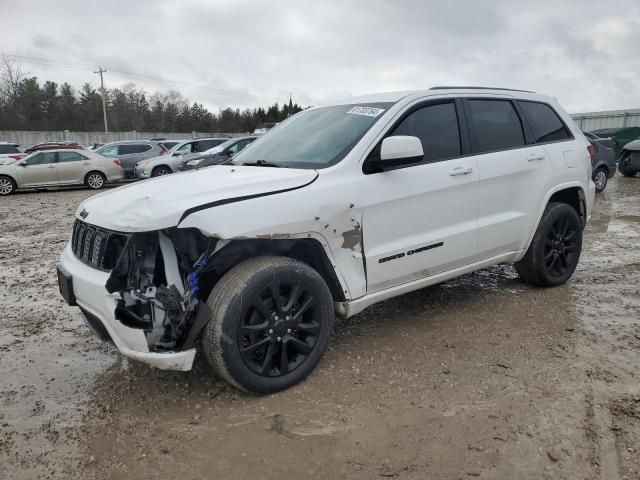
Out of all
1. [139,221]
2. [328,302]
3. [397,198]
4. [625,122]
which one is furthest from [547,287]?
[625,122]

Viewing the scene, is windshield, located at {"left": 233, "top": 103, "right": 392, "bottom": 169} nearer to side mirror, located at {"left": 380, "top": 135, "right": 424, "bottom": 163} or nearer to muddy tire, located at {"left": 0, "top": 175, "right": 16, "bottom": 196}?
side mirror, located at {"left": 380, "top": 135, "right": 424, "bottom": 163}

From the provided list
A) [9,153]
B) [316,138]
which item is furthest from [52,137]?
[316,138]

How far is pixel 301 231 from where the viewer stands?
310cm

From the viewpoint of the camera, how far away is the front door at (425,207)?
3.46 metres

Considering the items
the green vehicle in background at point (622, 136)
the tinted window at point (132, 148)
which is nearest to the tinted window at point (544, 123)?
the green vehicle in background at point (622, 136)

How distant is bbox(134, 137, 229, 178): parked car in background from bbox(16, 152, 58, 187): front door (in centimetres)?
282

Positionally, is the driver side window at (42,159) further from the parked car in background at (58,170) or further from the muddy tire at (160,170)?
the muddy tire at (160,170)

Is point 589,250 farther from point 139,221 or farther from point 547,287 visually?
point 139,221

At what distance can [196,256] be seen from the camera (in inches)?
120

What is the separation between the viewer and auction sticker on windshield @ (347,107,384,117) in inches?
147

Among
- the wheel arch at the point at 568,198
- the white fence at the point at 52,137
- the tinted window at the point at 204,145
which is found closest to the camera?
the wheel arch at the point at 568,198

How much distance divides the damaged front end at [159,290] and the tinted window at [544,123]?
10.6 ft

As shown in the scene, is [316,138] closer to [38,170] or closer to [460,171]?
[460,171]

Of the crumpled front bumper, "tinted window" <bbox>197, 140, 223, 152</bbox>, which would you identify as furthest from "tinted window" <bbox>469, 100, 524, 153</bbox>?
"tinted window" <bbox>197, 140, 223, 152</bbox>
